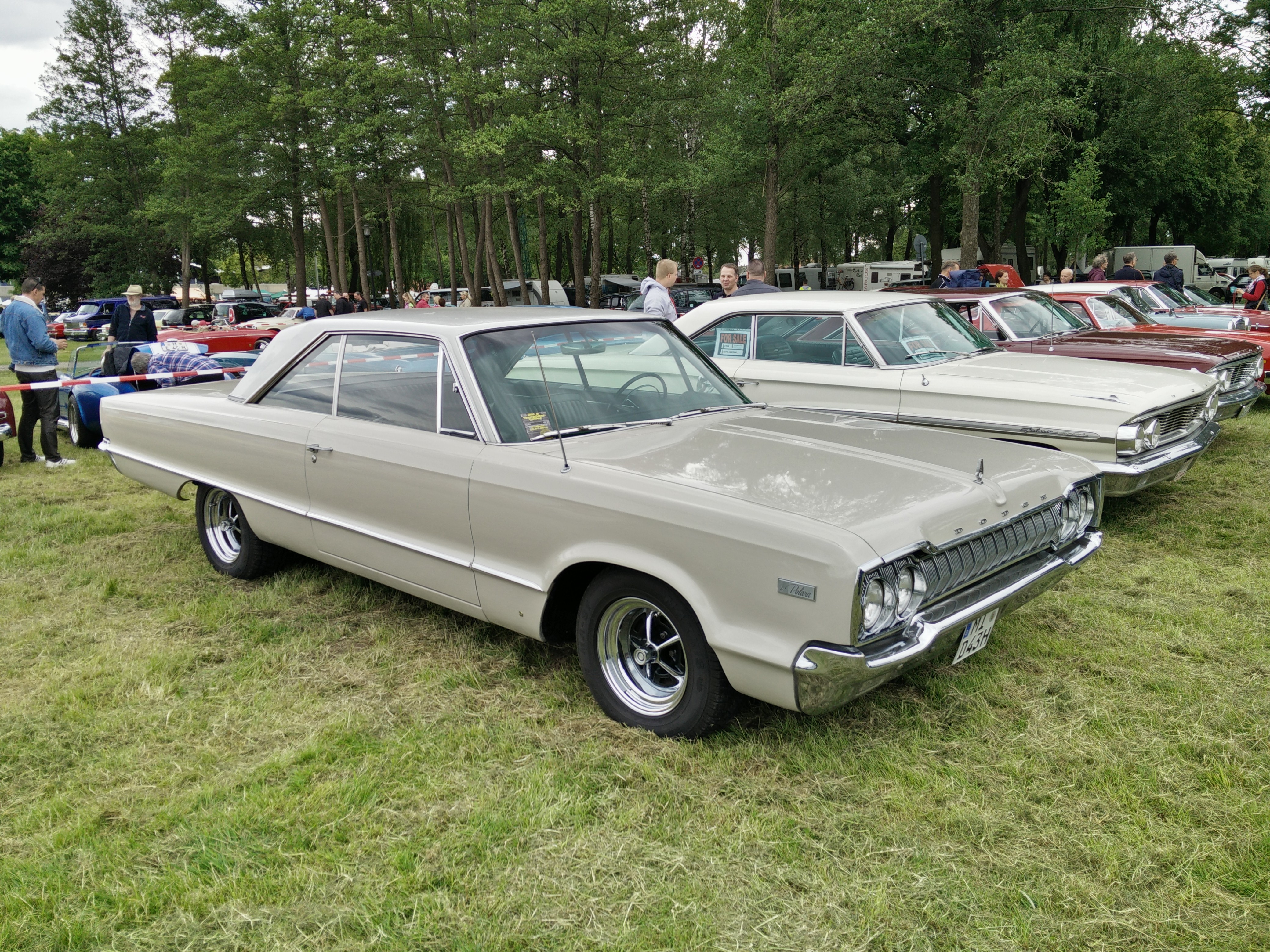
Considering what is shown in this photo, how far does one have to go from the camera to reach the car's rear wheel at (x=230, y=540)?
4977 mm

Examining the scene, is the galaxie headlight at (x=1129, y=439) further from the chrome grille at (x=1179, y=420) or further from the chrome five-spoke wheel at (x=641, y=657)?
the chrome five-spoke wheel at (x=641, y=657)

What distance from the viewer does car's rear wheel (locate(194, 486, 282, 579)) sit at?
Answer: 498cm

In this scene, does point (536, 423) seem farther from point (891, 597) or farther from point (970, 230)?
point (970, 230)

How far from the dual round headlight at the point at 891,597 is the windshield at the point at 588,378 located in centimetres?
145

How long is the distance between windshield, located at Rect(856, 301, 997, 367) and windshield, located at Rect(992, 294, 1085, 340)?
135 centimetres

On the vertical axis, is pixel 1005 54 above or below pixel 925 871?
above

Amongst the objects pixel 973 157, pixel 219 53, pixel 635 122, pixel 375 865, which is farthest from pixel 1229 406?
→ pixel 219 53

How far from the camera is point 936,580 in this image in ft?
9.78

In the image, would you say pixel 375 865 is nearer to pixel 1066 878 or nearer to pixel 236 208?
pixel 1066 878

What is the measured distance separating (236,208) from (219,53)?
23.7ft

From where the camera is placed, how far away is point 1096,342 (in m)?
8.05

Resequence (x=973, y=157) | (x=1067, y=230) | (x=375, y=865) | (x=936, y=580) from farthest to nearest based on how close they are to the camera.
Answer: (x=1067, y=230) → (x=973, y=157) → (x=936, y=580) → (x=375, y=865)

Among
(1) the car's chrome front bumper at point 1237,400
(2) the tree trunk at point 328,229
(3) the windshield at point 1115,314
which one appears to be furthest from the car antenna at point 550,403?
(2) the tree trunk at point 328,229

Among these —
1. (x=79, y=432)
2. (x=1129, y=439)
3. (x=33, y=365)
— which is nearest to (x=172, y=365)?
(x=79, y=432)
